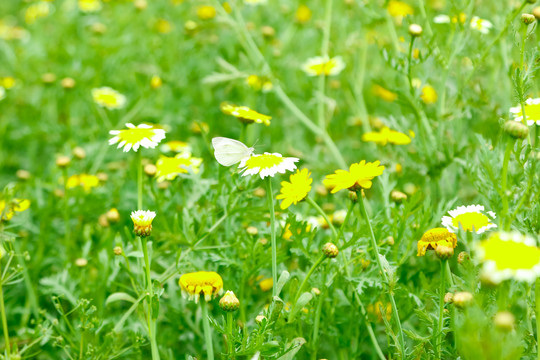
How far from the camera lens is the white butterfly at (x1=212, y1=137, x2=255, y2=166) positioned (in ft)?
5.74

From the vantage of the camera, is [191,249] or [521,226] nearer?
[521,226]

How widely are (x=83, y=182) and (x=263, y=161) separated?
4.00 feet

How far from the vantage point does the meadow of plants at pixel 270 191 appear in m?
1.57

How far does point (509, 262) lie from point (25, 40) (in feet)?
12.5

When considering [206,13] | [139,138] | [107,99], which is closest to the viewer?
[139,138]

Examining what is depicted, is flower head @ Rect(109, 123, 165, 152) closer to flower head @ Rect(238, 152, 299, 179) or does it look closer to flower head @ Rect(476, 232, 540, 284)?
flower head @ Rect(238, 152, 299, 179)

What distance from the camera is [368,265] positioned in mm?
1961

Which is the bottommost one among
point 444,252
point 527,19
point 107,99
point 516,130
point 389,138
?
point 107,99

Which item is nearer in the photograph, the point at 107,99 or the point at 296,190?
the point at 296,190

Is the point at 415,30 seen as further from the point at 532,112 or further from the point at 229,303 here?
the point at 229,303

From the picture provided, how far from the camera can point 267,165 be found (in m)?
1.64

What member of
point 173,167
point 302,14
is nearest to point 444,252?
point 173,167

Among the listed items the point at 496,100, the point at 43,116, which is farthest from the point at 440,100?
the point at 43,116

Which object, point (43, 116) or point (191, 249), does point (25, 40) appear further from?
point (191, 249)
